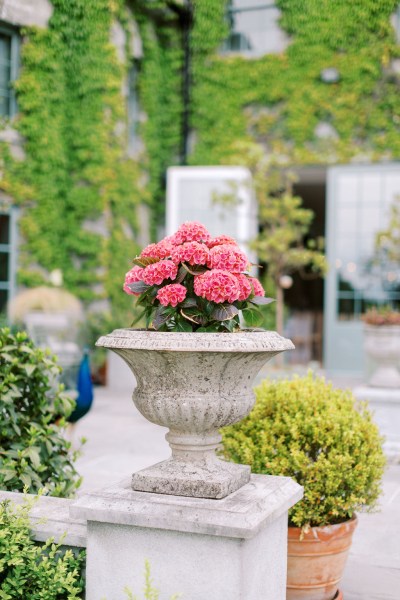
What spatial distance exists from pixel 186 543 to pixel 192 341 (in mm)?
646

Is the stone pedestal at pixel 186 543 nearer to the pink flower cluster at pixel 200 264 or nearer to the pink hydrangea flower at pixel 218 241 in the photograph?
the pink flower cluster at pixel 200 264

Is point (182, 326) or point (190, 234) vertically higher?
point (190, 234)

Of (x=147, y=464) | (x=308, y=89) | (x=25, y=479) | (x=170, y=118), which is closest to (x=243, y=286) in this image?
(x=25, y=479)

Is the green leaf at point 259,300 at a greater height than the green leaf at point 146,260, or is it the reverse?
the green leaf at point 146,260

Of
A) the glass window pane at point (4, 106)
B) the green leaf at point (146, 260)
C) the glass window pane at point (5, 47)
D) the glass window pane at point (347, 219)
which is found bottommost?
the green leaf at point (146, 260)

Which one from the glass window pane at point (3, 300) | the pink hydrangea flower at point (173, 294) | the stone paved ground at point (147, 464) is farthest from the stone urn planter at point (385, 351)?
the pink hydrangea flower at point (173, 294)

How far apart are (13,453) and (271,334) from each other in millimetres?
1399

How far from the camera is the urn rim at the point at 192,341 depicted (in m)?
2.29

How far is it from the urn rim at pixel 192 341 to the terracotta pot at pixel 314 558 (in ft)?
3.22

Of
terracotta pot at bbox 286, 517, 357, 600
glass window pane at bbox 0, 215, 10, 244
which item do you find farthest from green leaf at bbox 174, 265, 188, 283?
glass window pane at bbox 0, 215, 10, 244

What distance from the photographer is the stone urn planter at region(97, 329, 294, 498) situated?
7.64 feet

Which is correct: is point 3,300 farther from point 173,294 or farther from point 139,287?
point 173,294

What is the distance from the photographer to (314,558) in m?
2.97

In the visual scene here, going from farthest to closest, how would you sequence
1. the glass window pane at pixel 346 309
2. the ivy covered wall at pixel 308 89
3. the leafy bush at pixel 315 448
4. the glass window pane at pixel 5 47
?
the glass window pane at pixel 346 309 → the ivy covered wall at pixel 308 89 → the glass window pane at pixel 5 47 → the leafy bush at pixel 315 448
